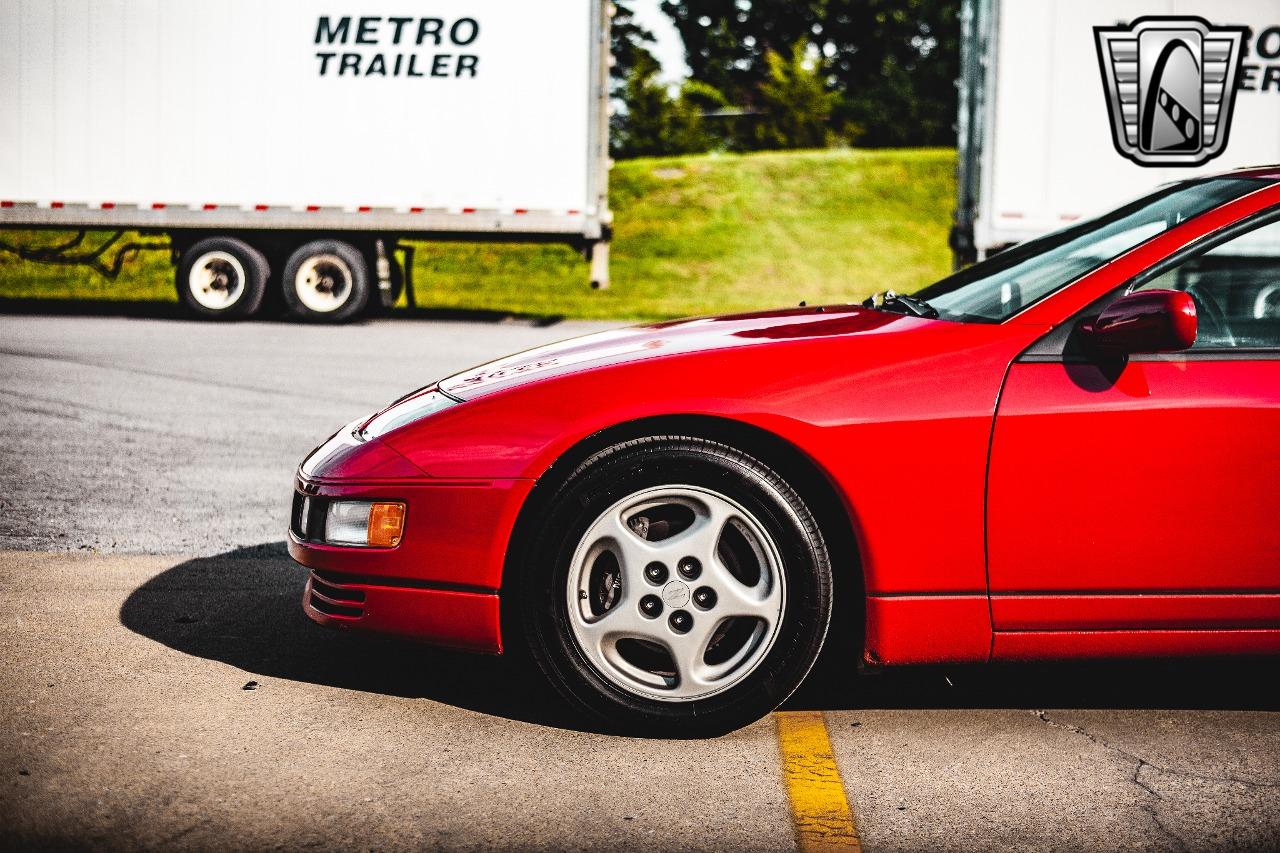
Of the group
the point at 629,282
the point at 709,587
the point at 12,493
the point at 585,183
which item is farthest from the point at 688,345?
the point at 629,282

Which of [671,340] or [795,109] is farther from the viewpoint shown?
[795,109]

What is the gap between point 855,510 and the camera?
129 inches

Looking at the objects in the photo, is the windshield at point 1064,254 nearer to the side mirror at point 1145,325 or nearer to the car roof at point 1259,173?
the car roof at point 1259,173

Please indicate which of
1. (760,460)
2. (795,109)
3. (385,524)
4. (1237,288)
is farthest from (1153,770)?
(795,109)

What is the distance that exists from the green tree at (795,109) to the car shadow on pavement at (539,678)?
36.2m

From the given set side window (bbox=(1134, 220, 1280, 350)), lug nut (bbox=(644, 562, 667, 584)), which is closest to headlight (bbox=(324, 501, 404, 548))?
lug nut (bbox=(644, 562, 667, 584))

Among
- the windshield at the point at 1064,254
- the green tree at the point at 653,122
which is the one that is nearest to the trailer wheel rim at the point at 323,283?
the windshield at the point at 1064,254

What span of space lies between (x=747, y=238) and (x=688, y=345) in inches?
853

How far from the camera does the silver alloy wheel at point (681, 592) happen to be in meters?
3.29

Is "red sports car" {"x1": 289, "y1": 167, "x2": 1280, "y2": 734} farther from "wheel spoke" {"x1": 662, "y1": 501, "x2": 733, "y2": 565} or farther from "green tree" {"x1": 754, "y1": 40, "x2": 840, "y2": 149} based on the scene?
"green tree" {"x1": 754, "y1": 40, "x2": 840, "y2": 149}

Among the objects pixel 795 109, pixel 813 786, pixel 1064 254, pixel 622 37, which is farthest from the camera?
pixel 622 37

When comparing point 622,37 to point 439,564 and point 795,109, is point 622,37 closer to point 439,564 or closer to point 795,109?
point 795,109

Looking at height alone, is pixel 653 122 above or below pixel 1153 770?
above

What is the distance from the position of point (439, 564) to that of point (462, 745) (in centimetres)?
43
